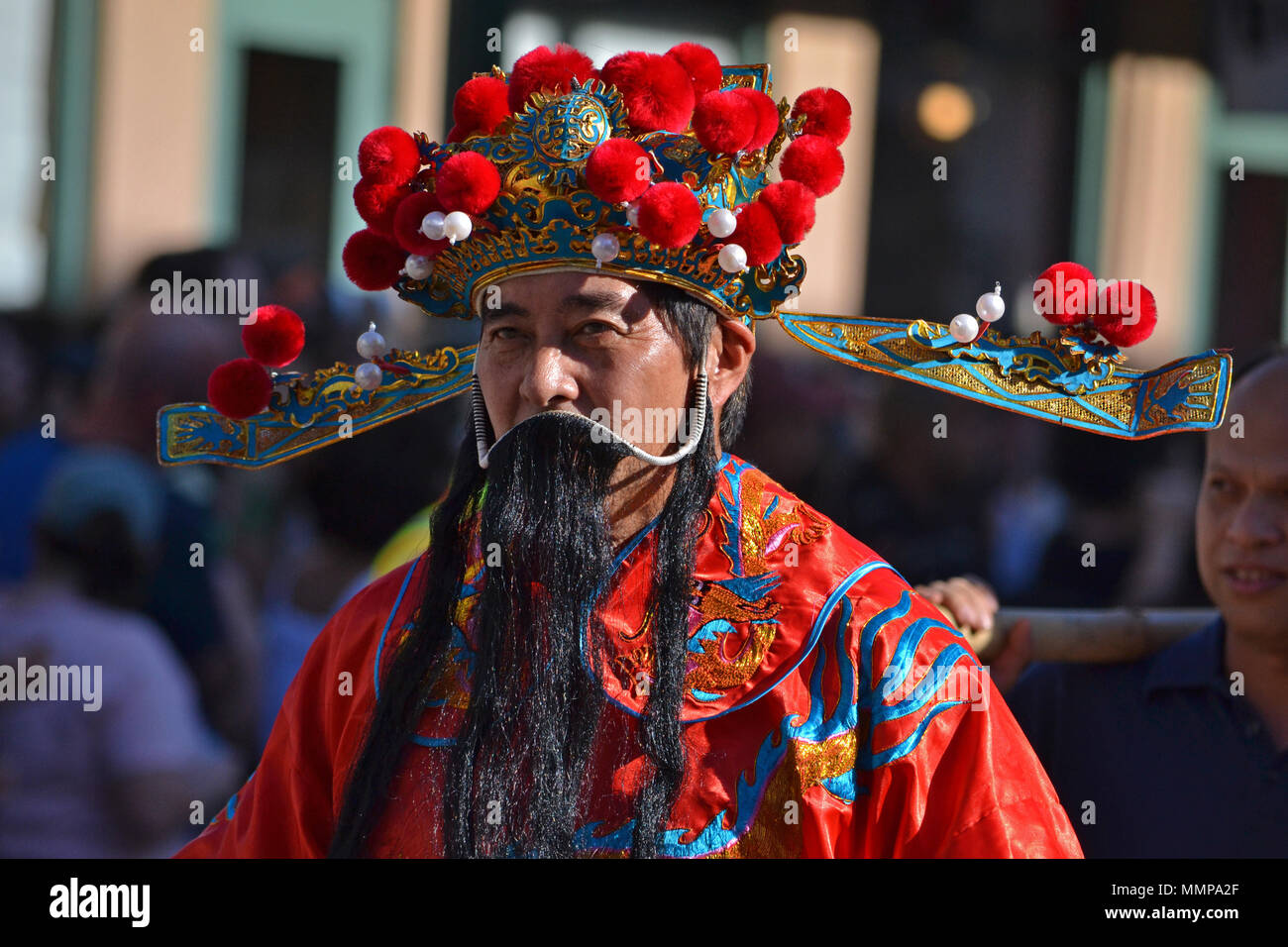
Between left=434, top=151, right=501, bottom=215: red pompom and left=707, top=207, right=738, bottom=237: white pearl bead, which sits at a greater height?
left=434, top=151, right=501, bottom=215: red pompom

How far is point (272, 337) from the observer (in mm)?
2566

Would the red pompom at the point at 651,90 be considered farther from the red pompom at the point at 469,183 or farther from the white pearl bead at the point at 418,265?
the white pearl bead at the point at 418,265

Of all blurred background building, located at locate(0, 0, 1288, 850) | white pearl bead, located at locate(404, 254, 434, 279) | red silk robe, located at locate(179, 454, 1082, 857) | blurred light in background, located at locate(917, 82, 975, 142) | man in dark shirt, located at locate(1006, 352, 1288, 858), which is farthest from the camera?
blurred light in background, located at locate(917, 82, 975, 142)

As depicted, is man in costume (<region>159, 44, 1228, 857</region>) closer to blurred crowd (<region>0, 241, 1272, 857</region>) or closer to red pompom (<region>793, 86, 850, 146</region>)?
red pompom (<region>793, 86, 850, 146</region>)

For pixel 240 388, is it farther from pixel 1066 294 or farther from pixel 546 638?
pixel 1066 294

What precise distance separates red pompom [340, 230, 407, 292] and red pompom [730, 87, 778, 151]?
62 cm

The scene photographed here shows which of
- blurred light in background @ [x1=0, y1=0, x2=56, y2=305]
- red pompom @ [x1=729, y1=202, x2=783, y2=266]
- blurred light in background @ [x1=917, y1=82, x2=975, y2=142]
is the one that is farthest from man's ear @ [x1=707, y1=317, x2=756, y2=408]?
blurred light in background @ [x1=917, y1=82, x2=975, y2=142]

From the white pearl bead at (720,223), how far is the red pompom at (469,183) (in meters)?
0.33

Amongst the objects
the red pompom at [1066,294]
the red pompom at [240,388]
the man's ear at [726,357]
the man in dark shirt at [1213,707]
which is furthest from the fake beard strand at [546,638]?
the man in dark shirt at [1213,707]

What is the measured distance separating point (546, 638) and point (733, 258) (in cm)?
65

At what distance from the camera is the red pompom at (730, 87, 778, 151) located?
2.30 m

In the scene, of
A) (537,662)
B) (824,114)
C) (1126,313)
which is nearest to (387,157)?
(824,114)
